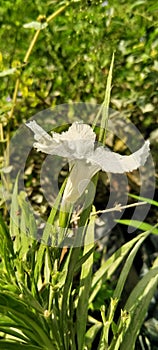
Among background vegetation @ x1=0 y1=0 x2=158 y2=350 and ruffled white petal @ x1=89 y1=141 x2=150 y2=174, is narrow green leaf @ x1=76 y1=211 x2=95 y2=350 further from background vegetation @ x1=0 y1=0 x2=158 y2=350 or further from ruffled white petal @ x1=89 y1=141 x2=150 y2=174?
ruffled white petal @ x1=89 y1=141 x2=150 y2=174

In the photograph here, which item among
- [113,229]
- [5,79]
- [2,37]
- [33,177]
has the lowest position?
[113,229]

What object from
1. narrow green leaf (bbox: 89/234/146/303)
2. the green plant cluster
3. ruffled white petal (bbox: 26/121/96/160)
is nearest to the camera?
ruffled white petal (bbox: 26/121/96/160)

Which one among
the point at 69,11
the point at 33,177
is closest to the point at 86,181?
the point at 69,11

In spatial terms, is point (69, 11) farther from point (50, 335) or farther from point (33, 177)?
point (50, 335)

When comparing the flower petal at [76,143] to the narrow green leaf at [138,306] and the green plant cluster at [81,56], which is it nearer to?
the narrow green leaf at [138,306]

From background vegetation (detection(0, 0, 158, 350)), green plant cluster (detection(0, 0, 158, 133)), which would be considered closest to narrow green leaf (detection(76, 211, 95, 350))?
background vegetation (detection(0, 0, 158, 350))

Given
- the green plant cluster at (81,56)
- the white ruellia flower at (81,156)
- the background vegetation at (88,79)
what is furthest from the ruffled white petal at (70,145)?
the green plant cluster at (81,56)

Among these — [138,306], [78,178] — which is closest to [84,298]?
[138,306]
